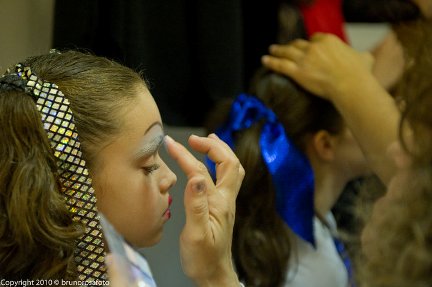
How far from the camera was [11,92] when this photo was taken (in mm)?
758

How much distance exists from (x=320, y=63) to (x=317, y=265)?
0.34 meters

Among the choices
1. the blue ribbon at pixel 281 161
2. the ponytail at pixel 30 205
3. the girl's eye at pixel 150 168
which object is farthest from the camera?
the blue ribbon at pixel 281 161

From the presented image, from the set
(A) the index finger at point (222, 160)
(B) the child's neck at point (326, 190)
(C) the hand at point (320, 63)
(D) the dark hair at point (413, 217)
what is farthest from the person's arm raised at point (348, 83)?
(D) the dark hair at point (413, 217)

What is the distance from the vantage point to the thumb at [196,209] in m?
0.75

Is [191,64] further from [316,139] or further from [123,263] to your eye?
[123,263]

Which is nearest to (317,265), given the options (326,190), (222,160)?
(326,190)

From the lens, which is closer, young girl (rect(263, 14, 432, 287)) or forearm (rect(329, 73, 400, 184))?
young girl (rect(263, 14, 432, 287))

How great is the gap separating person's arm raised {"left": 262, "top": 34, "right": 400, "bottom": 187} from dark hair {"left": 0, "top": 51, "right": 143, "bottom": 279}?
0.43 metres

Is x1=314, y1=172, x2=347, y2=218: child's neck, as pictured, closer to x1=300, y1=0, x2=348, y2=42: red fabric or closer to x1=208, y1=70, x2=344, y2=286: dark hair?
Result: x1=208, y1=70, x2=344, y2=286: dark hair

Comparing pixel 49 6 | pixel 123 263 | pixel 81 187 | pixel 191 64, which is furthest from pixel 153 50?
pixel 123 263

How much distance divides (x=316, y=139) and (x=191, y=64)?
25 centimetres

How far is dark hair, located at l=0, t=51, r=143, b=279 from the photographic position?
0.71m

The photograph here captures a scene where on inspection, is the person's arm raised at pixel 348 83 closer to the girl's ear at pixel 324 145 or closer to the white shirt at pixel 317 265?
the girl's ear at pixel 324 145

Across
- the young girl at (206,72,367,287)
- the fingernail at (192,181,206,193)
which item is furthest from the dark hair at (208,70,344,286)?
the fingernail at (192,181,206,193)
